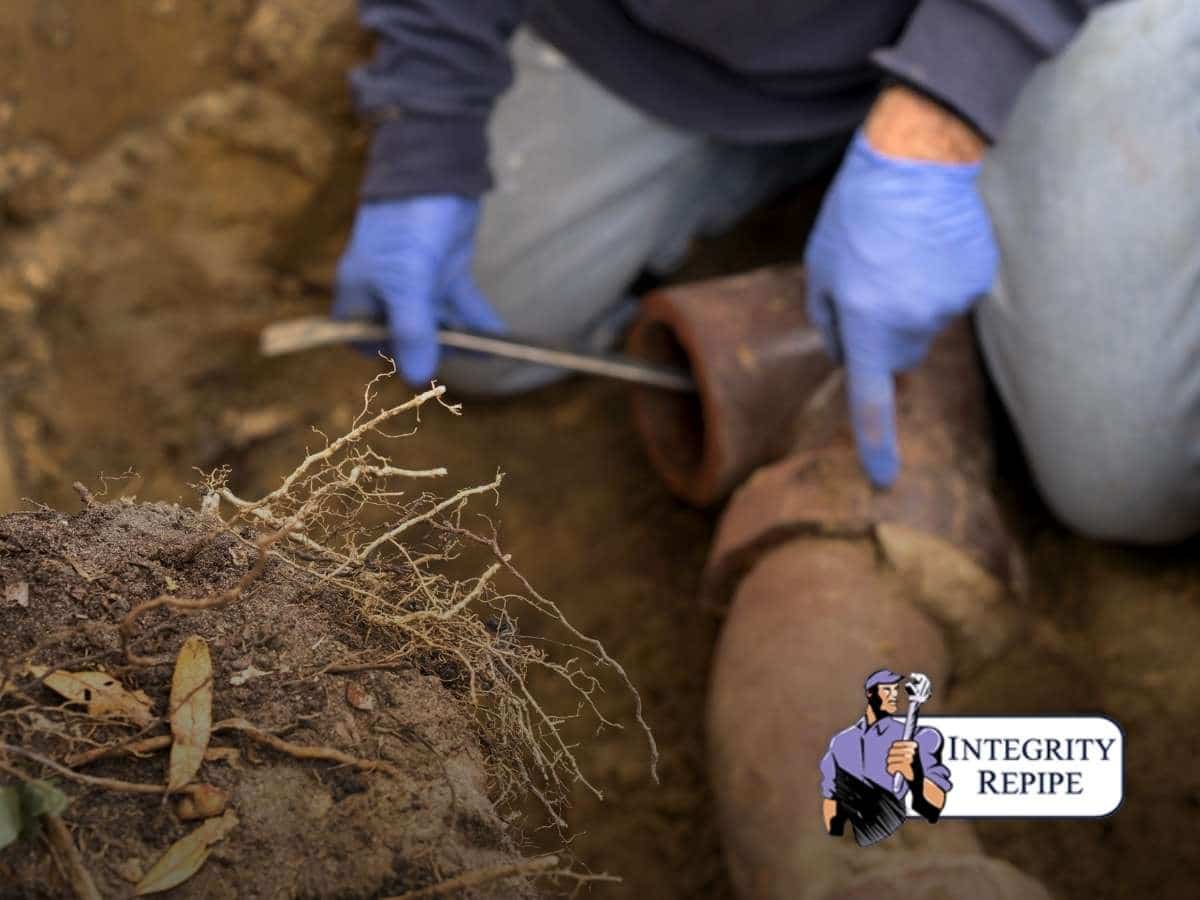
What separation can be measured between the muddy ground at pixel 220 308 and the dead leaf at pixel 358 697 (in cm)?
102

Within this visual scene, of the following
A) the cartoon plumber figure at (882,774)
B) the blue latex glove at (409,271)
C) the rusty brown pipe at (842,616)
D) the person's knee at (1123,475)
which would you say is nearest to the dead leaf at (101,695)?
the cartoon plumber figure at (882,774)

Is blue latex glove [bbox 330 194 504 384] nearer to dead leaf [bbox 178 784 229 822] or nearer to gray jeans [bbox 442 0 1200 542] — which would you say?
gray jeans [bbox 442 0 1200 542]

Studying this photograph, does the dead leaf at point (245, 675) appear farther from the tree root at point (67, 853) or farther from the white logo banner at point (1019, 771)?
the white logo banner at point (1019, 771)

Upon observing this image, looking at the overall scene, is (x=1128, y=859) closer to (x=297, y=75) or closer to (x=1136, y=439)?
(x=1136, y=439)

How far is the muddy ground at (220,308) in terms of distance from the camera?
1.82 metres

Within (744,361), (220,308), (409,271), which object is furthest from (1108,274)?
(220,308)

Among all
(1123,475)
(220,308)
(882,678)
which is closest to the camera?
(882,678)

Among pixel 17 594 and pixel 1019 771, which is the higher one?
pixel 17 594

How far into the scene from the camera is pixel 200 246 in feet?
6.81

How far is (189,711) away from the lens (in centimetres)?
58

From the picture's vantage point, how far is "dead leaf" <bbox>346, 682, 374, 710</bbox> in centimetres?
62

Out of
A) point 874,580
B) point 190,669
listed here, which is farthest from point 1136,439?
point 190,669

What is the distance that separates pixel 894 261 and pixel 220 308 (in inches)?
55.2

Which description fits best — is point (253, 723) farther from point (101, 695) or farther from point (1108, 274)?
point (1108, 274)
